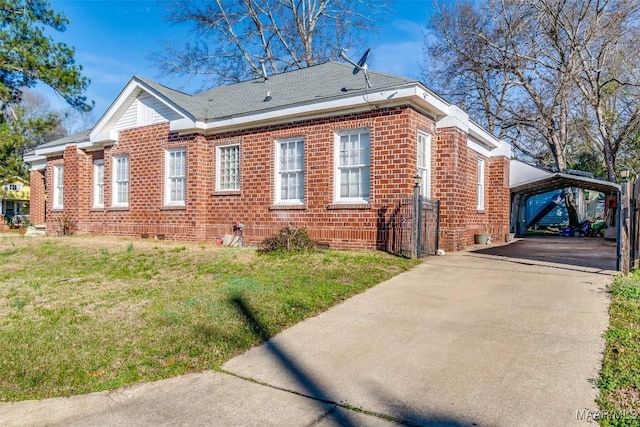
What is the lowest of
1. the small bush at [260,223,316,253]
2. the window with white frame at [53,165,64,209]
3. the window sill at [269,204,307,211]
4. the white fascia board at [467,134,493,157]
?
the small bush at [260,223,316,253]

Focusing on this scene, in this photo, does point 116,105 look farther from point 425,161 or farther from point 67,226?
point 425,161

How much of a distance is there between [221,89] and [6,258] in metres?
10.3

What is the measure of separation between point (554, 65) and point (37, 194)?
27.4 m

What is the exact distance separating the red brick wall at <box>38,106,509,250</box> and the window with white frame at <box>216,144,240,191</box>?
21 cm

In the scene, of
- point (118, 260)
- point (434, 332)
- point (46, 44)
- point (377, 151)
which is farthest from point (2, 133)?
point (434, 332)

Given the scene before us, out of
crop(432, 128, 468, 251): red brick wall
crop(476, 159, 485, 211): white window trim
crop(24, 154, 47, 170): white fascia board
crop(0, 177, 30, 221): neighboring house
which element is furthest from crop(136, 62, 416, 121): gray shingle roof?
crop(0, 177, 30, 221): neighboring house

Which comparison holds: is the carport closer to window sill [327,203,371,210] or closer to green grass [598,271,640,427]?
window sill [327,203,371,210]

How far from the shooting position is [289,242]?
1024 centimetres

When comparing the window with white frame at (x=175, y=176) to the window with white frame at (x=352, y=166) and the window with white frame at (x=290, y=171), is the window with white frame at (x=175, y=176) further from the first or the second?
the window with white frame at (x=352, y=166)

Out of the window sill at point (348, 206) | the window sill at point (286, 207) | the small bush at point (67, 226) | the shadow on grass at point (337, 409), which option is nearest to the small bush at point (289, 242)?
the window sill at point (348, 206)

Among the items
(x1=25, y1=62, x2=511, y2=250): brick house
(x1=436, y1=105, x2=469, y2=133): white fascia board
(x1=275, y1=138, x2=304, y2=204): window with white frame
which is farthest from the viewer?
(x1=275, y1=138, x2=304, y2=204): window with white frame

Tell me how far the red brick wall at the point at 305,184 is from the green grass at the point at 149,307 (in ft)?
5.73

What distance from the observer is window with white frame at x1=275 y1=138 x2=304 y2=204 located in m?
12.2

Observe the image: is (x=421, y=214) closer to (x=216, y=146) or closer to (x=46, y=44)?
(x=216, y=146)
